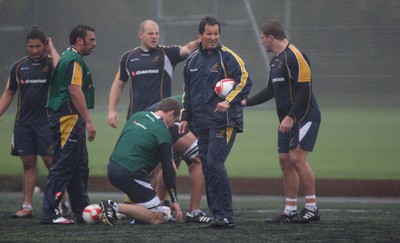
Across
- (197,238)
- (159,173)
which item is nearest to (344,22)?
(159,173)

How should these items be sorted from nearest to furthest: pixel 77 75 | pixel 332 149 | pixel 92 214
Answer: pixel 92 214 → pixel 77 75 → pixel 332 149

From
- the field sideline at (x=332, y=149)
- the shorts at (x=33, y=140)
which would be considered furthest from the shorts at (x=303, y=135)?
the field sideline at (x=332, y=149)

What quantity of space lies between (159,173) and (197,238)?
2747 millimetres

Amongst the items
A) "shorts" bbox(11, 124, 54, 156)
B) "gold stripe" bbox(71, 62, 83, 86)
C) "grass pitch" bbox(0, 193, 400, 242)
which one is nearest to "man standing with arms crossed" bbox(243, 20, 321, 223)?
"grass pitch" bbox(0, 193, 400, 242)

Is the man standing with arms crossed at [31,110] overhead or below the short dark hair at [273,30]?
below

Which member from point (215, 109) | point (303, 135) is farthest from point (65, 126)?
point (303, 135)

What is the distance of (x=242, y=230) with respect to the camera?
888 cm

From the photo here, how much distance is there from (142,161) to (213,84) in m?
1.03

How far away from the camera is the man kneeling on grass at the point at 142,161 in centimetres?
917

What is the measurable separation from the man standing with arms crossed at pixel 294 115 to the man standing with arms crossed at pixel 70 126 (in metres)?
1.96

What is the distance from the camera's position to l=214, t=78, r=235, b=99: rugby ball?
8977 millimetres

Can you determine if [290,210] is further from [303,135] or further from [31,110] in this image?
[31,110]

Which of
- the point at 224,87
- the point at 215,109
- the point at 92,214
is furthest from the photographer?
the point at 92,214

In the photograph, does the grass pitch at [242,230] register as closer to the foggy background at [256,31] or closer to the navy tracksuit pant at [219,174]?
the navy tracksuit pant at [219,174]
